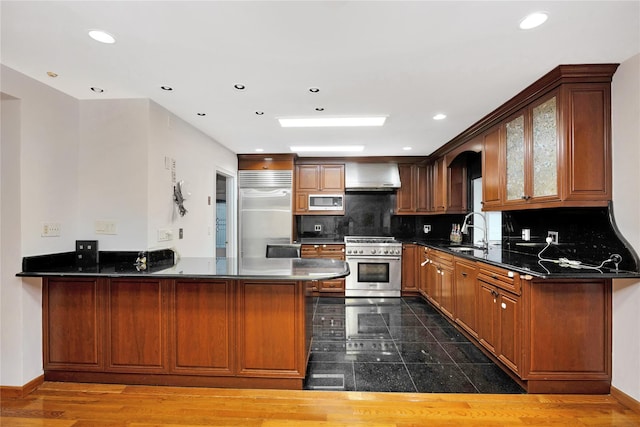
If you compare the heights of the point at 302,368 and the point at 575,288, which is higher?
the point at 575,288

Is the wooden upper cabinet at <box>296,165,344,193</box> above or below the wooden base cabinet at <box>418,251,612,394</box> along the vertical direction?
above

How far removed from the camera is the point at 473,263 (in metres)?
2.92

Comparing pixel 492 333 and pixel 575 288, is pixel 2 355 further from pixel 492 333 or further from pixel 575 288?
pixel 575 288

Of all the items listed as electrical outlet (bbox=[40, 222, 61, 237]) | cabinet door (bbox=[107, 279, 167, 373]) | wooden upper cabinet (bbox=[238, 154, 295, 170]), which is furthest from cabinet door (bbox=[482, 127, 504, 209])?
electrical outlet (bbox=[40, 222, 61, 237])

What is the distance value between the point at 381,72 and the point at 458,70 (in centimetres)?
54

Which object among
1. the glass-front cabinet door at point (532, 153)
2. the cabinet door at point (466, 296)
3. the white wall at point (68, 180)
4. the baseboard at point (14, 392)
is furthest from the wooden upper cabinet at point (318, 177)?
the baseboard at point (14, 392)

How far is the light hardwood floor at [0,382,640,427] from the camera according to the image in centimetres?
189

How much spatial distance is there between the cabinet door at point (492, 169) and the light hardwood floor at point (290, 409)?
1.75 metres

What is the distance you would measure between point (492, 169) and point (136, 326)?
3584mm

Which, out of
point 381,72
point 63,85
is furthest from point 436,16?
point 63,85

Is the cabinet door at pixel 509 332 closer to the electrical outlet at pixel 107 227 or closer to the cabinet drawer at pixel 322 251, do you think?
the cabinet drawer at pixel 322 251

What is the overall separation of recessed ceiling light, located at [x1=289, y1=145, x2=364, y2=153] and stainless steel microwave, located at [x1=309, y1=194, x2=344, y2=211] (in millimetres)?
823

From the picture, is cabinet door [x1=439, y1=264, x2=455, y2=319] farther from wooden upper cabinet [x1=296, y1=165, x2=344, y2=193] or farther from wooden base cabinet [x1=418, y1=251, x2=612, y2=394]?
wooden upper cabinet [x1=296, y1=165, x2=344, y2=193]

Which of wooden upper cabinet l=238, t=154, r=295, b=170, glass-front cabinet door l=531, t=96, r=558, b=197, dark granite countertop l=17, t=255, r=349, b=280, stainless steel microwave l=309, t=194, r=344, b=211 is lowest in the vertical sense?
dark granite countertop l=17, t=255, r=349, b=280
